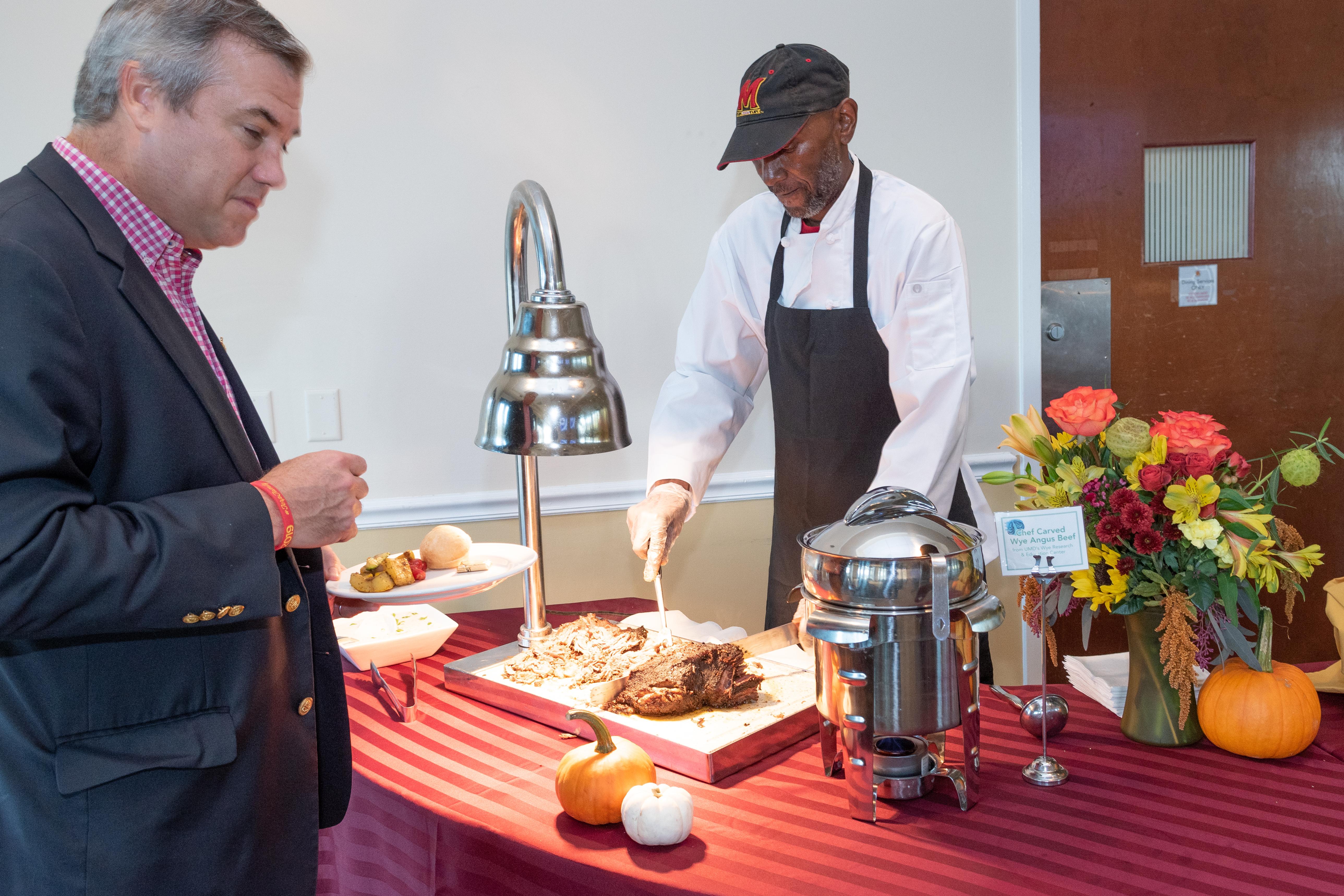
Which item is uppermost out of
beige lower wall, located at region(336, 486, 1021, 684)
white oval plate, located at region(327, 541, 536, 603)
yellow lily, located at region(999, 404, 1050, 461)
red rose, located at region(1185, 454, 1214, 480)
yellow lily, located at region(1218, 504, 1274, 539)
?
yellow lily, located at region(999, 404, 1050, 461)

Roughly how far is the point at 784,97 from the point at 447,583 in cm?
117

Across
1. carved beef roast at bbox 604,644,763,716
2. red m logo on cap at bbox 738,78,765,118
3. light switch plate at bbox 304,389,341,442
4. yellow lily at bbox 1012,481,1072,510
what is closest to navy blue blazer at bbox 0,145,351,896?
carved beef roast at bbox 604,644,763,716

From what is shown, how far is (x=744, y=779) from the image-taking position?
139 cm

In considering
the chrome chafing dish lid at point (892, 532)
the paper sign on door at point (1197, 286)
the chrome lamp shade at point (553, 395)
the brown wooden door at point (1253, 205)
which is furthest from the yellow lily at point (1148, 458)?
the paper sign on door at point (1197, 286)

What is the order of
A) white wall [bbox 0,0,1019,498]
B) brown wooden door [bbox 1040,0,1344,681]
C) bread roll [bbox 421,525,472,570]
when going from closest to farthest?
bread roll [bbox 421,525,472,570] → white wall [bbox 0,0,1019,498] → brown wooden door [bbox 1040,0,1344,681]

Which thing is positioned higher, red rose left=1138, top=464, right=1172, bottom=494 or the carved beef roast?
red rose left=1138, top=464, right=1172, bottom=494

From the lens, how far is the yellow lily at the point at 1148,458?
4.57 ft

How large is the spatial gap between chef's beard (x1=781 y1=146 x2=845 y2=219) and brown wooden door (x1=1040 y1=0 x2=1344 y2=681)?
1.20 meters

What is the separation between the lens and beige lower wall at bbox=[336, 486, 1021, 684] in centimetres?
299

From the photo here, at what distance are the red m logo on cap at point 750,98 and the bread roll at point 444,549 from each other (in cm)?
103

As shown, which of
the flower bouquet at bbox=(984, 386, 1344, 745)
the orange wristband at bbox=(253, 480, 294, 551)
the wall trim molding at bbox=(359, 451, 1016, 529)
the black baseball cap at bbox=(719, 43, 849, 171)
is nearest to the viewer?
the orange wristband at bbox=(253, 480, 294, 551)

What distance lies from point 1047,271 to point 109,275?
2.75 metres

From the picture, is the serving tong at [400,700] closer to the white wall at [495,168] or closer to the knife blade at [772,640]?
the knife blade at [772,640]

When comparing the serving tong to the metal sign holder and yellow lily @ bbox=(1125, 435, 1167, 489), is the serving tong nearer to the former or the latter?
the metal sign holder
